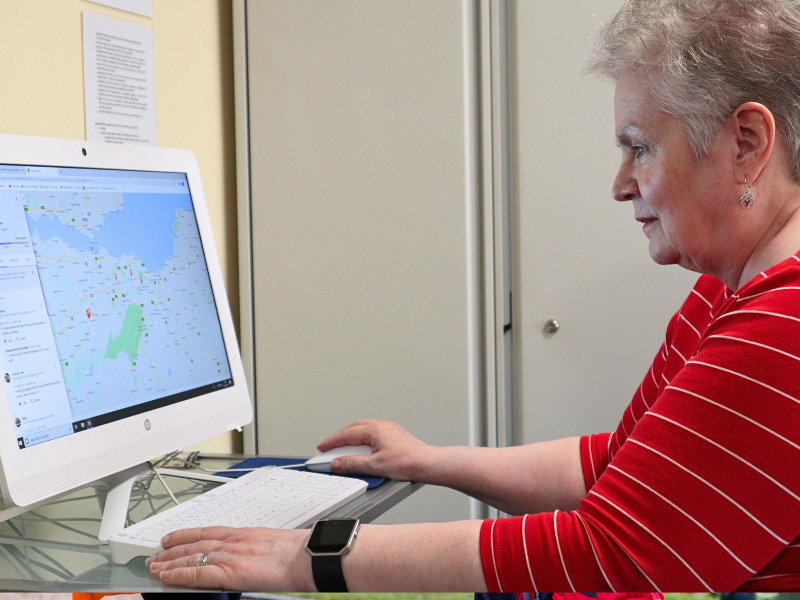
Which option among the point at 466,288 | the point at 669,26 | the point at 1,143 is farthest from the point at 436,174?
the point at 1,143

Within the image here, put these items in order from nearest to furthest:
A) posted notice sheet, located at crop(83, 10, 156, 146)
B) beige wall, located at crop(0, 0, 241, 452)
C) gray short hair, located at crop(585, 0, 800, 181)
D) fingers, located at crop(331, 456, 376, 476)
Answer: gray short hair, located at crop(585, 0, 800, 181) < fingers, located at crop(331, 456, 376, 476) < beige wall, located at crop(0, 0, 241, 452) < posted notice sheet, located at crop(83, 10, 156, 146)

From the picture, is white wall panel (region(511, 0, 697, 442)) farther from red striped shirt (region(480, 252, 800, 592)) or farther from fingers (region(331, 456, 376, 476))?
red striped shirt (region(480, 252, 800, 592))

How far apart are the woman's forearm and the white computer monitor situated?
0.33 m

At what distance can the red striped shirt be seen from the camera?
70 cm

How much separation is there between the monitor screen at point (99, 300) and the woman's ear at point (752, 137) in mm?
758

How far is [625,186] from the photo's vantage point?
0.98m

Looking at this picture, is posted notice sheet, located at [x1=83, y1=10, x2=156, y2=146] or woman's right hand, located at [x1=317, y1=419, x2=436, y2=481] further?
posted notice sheet, located at [x1=83, y1=10, x2=156, y2=146]

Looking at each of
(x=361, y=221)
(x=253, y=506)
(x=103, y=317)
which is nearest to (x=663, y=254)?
(x=253, y=506)

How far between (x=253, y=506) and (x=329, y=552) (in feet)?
0.69

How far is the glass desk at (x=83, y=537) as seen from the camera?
0.78 m

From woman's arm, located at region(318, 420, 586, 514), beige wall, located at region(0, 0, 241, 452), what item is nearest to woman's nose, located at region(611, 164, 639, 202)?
woman's arm, located at region(318, 420, 586, 514)

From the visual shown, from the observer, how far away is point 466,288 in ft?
5.40

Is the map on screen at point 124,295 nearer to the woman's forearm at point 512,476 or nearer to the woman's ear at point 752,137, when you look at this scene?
the woman's forearm at point 512,476

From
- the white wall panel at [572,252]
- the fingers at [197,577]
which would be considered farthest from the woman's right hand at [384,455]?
the white wall panel at [572,252]
